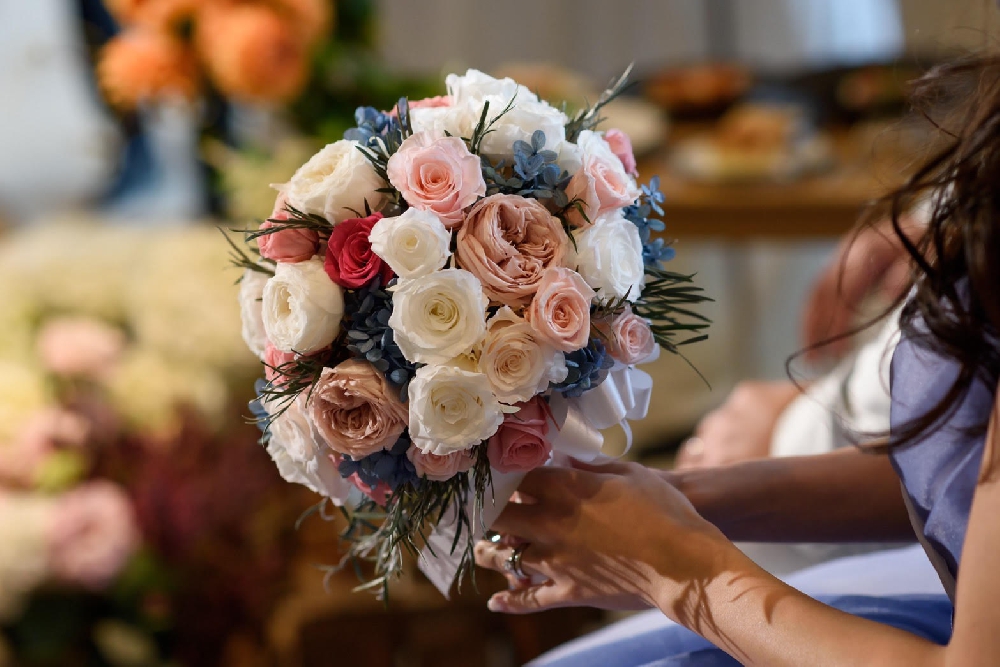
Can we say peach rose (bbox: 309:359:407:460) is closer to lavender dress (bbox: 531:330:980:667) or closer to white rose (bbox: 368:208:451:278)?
white rose (bbox: 368:208:451:278)

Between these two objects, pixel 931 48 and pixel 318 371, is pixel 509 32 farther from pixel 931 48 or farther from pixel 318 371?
pixel 318 371

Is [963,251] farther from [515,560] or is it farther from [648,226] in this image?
[515,560]

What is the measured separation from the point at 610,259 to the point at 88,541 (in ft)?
3.38

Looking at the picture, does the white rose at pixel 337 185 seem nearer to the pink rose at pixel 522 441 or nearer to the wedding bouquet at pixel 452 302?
the wedding bouquet at pixel 452 302

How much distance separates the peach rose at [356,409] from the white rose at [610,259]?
0.54ft

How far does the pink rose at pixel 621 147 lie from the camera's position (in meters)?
0.79

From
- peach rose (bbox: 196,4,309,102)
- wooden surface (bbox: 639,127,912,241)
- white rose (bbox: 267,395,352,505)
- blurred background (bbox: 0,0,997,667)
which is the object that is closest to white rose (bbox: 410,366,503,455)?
white rose (bbox: 267,395,352,505)

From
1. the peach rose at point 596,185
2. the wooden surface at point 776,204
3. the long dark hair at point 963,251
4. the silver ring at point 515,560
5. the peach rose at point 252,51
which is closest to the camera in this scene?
the long dark hair at point 963,251

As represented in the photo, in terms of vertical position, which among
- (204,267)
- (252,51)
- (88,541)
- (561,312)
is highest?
(252,51)

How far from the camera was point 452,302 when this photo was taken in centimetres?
65

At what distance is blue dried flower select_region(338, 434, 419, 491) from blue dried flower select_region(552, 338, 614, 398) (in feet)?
0.39

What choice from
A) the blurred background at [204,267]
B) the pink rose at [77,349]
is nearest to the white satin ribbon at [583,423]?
the blurred background at [204,267]

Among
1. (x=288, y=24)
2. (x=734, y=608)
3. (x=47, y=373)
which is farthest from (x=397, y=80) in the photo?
(x=734, y=608)

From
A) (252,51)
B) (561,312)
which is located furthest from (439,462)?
(252,51)
